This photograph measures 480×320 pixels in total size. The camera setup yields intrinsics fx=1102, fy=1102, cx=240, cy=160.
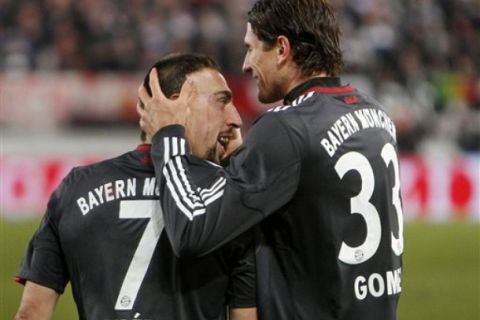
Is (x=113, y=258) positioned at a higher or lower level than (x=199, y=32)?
lower

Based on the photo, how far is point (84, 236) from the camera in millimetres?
3645

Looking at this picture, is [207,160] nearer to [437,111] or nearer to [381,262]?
[381,262]

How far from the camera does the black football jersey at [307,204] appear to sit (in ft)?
11.6

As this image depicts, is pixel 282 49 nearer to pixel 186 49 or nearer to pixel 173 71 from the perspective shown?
pixel 173 71

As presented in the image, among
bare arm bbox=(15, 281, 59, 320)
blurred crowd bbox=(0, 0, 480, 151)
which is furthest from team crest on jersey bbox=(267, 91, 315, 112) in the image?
blurred crowd bbox=(0, 0, 480, 151)

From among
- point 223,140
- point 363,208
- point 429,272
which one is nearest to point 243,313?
point 363,208

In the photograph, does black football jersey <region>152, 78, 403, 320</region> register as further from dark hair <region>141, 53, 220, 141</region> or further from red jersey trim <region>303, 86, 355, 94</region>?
dark hair <region>141, 53, 220, 141</region>

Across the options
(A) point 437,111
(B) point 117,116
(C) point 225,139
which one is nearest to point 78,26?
(B) point 117,116

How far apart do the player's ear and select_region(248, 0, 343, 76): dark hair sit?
14 millimetres

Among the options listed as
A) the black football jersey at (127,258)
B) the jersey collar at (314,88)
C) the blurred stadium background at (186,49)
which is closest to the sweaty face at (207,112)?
the black football jersey at (127,258)

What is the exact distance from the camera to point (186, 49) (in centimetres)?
1678

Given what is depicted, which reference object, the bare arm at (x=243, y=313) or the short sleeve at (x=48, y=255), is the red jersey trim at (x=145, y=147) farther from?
the bare arm at (x=243, y=313)

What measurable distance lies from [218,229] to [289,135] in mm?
397

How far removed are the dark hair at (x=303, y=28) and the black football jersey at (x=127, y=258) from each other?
1.70ft
